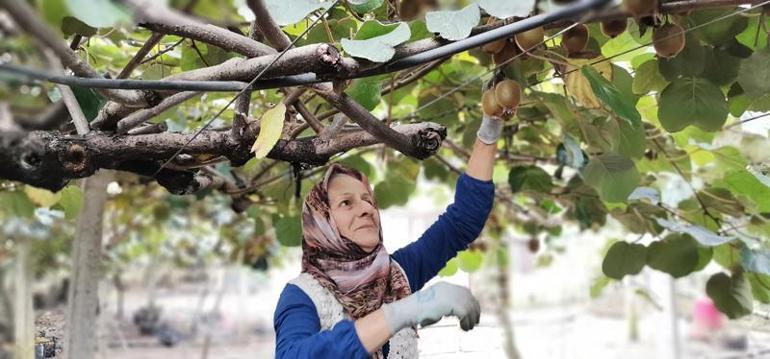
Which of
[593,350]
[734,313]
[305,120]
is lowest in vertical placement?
[593,350]

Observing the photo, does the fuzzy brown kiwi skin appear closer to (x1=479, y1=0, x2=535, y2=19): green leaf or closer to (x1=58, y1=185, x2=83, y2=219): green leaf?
(x1=479, y1=0, x2=535, y2=19): green leaf

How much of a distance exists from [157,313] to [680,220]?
23.4 ft

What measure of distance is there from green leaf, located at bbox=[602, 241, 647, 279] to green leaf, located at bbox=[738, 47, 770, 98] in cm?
58

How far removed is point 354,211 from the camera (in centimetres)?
107

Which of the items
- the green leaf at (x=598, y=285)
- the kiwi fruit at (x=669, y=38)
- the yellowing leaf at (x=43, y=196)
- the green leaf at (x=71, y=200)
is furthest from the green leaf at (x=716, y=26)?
the yellowing leaf at (x=43, y=196)

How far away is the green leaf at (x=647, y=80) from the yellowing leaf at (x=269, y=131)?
55cm

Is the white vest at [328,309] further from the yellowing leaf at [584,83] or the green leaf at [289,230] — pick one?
the green leaf at [289,230]

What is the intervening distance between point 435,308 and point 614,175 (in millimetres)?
597

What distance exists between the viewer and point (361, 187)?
1.10 metres

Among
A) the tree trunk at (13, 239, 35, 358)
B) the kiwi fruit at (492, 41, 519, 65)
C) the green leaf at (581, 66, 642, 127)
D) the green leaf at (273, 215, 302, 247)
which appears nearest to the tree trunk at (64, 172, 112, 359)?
the tree trunk at (13, 239, 35, 358)

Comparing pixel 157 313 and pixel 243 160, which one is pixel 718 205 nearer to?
pixel 243 160

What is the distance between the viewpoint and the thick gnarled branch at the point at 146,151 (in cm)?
72

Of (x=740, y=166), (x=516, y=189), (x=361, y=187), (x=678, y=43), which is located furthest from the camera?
(x=516, y=189)

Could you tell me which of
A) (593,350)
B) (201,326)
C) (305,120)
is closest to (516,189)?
(305,120)
